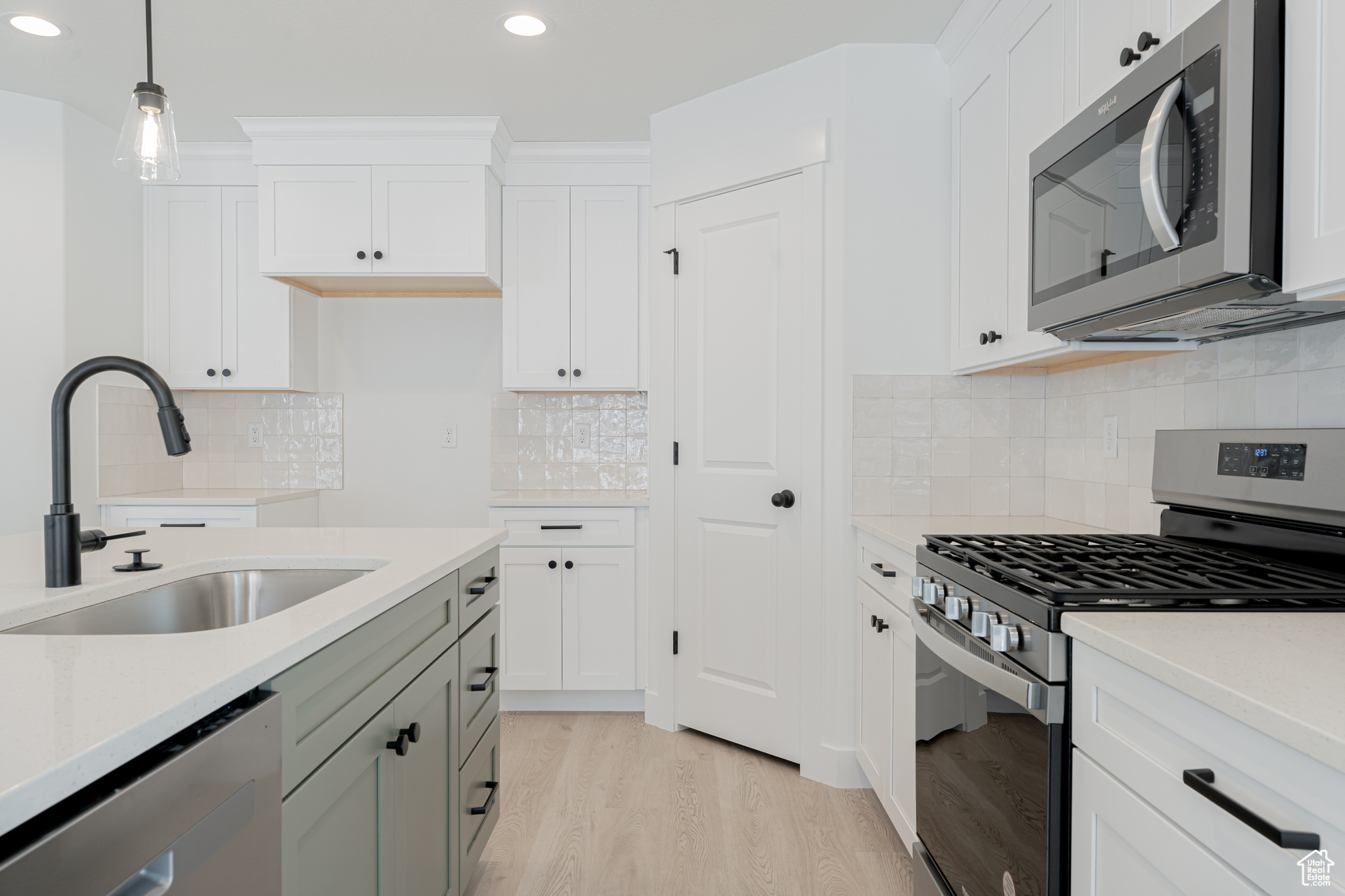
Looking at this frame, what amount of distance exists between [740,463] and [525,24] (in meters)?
1.63

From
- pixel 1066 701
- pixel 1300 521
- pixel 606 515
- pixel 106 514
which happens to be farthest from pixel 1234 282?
pixel 106 514

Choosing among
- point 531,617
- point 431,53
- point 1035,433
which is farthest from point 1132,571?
point 431,53

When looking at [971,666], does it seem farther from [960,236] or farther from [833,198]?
[833,198]

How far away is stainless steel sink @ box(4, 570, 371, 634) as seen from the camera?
4.27ft

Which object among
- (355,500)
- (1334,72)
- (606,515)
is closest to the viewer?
(1334,72)

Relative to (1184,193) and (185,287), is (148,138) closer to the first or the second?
(1184,193)

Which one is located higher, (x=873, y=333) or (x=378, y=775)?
(x=873, y=333)

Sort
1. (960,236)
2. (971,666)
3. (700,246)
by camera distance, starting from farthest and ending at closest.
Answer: (700,246)
(960,236)
(971,666)

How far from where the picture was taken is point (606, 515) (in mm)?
3123

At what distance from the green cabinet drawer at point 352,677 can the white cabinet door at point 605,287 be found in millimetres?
1869

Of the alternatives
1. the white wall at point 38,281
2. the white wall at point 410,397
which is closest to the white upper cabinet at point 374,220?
the white wall at point 410,397

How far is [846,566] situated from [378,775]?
163 cm

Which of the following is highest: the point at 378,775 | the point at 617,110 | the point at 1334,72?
the point at 617,110

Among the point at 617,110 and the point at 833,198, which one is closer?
the point at 833,198
